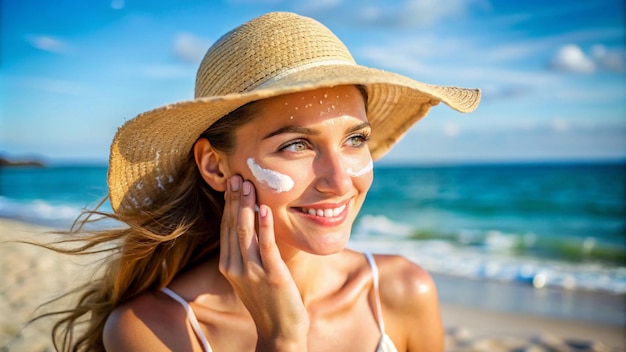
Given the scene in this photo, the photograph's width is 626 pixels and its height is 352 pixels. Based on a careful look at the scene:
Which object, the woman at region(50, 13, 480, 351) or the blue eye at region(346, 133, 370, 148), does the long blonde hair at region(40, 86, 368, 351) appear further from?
the blue eye at region(346, 133, 370, 148)

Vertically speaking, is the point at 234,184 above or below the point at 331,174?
below

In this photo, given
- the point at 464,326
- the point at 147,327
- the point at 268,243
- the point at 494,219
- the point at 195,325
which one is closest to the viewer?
the point at 268,243

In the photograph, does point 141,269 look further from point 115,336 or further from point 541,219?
point 541,219

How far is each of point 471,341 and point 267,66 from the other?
4.34 m

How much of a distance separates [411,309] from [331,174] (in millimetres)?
1138

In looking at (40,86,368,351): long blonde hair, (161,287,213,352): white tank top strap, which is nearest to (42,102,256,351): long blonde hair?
(40,86,368,351): long blonde hair

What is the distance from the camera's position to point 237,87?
6.59ft

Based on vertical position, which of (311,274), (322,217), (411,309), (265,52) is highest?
(265,52)

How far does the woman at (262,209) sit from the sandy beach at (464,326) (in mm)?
2072

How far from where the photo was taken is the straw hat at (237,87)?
6.17 feet

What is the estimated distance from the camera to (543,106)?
42281mm

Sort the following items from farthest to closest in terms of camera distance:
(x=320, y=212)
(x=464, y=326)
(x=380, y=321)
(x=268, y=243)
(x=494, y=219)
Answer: (x=494, y=219), (x=464, y=326), (x=380, y=321), (x=320, y=212), (x=268, y=243)

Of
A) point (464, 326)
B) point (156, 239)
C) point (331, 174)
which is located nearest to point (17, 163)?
point (464, 326)

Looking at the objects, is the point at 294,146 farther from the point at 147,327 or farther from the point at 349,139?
the point at 147,327
